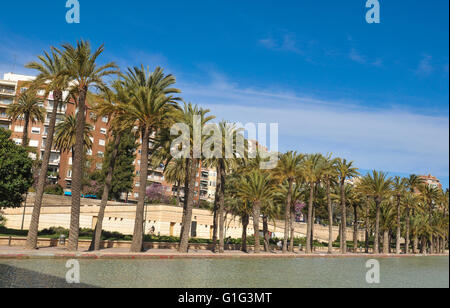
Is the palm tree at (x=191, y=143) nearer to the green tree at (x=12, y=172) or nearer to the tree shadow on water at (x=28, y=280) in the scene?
the green tree at (x=12, y=172)

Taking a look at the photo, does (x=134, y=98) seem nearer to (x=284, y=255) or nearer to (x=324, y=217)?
(x=284, y=255)

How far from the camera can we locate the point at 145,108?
3356cm

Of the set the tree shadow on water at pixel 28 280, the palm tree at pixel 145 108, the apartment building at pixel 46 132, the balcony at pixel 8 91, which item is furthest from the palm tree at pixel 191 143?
the balcony at pixel 8 91

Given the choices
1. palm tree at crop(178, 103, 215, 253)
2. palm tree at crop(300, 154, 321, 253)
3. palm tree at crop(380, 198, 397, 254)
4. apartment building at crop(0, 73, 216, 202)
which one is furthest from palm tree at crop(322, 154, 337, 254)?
apartment building at crop(0, 73, 216, 202)

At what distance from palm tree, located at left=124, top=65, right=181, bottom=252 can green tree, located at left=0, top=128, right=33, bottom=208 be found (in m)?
10.4

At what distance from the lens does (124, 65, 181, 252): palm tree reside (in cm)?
3350

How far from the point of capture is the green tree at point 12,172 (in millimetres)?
35250

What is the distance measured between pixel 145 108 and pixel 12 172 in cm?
1284

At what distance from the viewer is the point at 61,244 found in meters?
35.1

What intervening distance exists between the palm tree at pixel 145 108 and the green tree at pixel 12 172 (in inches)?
408

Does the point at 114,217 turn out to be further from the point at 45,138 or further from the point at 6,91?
the point at 6,91

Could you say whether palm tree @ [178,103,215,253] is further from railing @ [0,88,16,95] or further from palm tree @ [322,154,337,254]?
railing @ [0,88,16,95]

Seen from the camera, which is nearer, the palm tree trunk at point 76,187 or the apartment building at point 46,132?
the palm tree trunk at point 76,187

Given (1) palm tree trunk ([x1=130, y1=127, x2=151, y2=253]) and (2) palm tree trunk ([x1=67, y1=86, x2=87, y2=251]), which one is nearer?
(2) palm tree trunk ([x1=67, y1=86, x2=87, y2=251])
